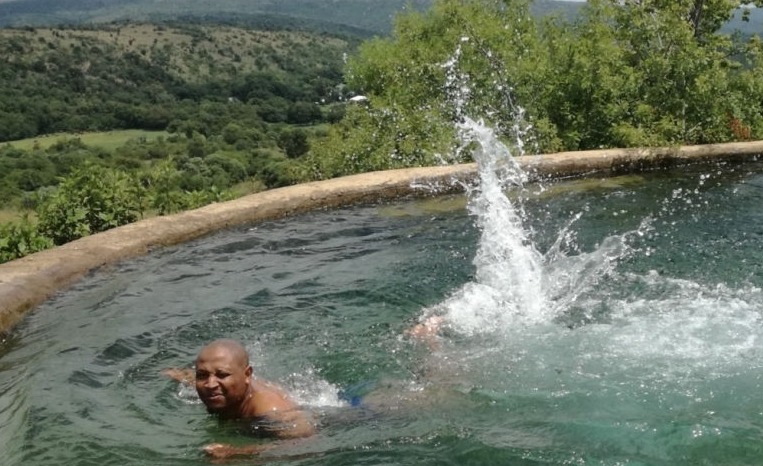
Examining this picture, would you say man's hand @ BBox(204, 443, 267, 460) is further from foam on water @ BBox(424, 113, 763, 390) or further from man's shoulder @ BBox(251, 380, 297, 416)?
foam on water @ BBox(424, 113, 763, 390)

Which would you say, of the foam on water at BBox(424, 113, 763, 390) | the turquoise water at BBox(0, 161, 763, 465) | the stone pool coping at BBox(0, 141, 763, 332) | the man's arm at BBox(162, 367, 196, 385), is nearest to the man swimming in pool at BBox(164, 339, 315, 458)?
the turquoise water at BBox(0, 161, 763, 465)

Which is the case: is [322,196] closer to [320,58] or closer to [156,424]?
[156,424]

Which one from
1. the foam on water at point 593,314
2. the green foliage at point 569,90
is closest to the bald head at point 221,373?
the foam on water at point 593,314

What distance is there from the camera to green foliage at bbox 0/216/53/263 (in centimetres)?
727

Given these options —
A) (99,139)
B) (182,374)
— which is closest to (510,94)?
(182,374)

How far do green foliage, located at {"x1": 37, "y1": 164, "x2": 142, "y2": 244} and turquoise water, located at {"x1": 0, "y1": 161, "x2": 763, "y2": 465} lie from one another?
1.03 metres

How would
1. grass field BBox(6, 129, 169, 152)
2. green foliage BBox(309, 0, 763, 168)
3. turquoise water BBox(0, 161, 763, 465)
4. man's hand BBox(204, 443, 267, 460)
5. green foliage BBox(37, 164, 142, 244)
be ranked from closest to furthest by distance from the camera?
man's hand BBox(204, 443, 267, 460), turquoise water BBox(0, 161, 763, 465), green foliage BBox(37, 164, 142, 244), green foliage BBox(309, 0, 763, 168), grass field BBox(6, 129, 169, 152)

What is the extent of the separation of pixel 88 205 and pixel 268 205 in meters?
1.82

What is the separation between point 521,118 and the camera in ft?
42.4

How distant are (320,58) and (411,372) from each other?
280 feet

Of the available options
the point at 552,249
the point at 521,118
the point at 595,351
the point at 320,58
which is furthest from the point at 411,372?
the point at 320,58

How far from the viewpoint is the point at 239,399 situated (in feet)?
13.4

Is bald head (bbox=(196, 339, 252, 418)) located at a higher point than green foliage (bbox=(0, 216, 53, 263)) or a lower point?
higher

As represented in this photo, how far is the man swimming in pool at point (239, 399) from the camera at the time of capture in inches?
156
